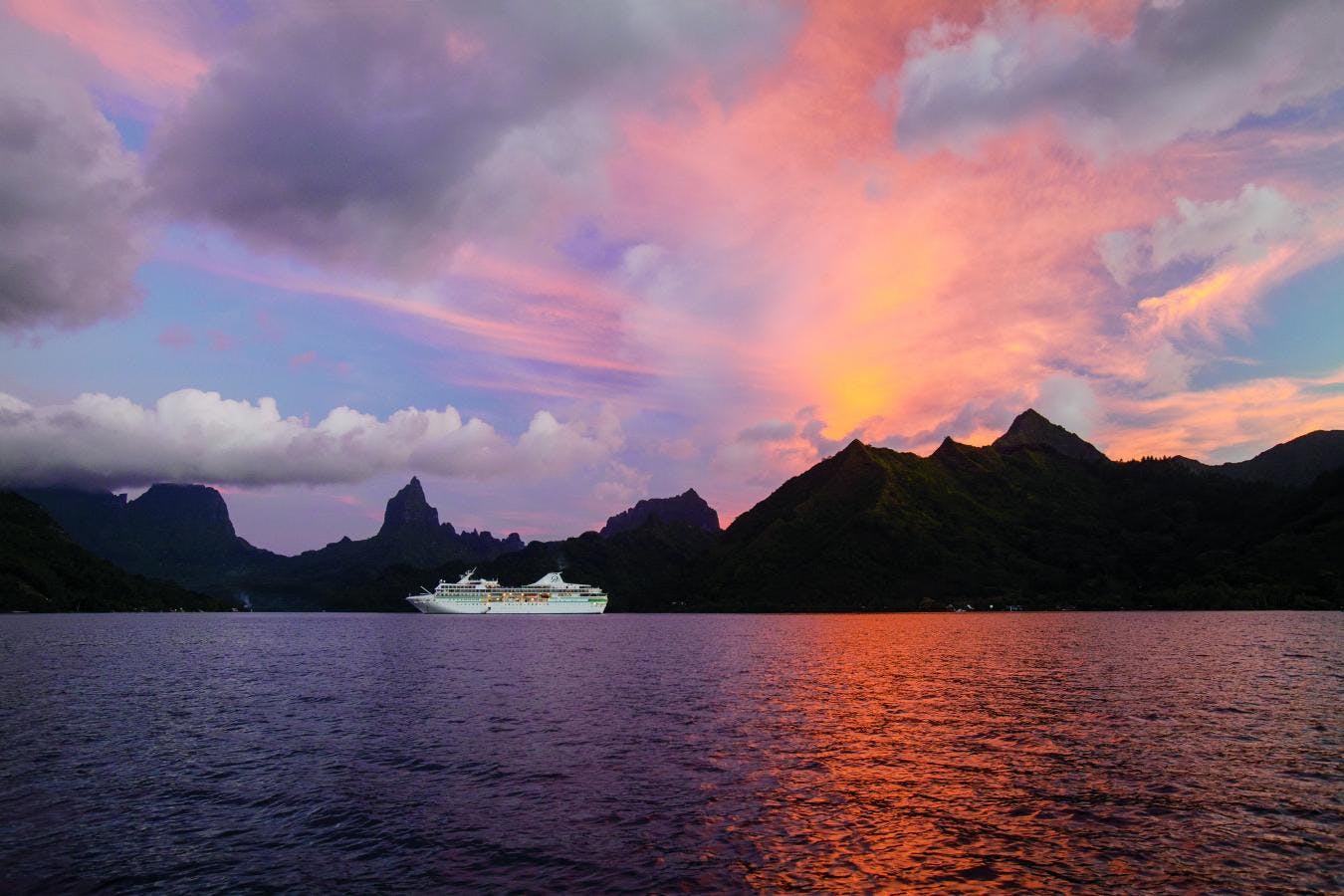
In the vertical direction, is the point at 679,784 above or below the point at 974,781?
below

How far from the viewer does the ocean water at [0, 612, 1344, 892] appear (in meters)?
24.9

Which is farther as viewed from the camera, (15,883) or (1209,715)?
(1209,715)

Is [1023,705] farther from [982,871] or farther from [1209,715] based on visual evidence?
[982,871]

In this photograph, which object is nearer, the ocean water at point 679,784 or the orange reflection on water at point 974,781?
the ocean water at point 679,784

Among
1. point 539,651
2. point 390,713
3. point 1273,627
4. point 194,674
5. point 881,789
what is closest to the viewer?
point 881,789

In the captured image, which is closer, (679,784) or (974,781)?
(679,784)

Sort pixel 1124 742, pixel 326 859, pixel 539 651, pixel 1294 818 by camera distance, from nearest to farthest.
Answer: pixel 326 859 → pixel 1294 818 → pixel 1124 742 → pixel 539 651

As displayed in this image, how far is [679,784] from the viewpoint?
36.3m

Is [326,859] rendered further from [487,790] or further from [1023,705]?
[1023,705]

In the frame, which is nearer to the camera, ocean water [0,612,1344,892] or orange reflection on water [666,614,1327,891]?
ocean water [0,612,1344,892]

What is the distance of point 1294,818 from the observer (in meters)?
29.7

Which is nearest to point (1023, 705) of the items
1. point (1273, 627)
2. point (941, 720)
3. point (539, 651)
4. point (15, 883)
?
point (941, 720)

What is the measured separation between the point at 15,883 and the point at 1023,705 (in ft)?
211

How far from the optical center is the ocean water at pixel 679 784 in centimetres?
2491
